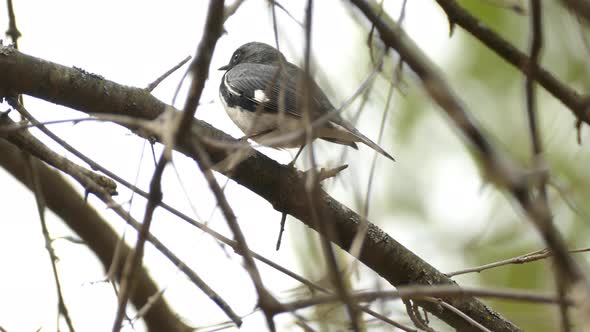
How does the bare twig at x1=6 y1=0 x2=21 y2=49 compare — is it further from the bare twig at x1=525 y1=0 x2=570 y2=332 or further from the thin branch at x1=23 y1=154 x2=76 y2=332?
the bare twig at x1=525 y1=0 x2=570 y2=332

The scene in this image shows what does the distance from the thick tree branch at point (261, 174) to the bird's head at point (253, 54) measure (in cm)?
233

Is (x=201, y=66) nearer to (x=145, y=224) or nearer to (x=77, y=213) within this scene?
(x=145, y=224)

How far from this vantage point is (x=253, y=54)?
5102mm

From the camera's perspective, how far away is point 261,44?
519 cm

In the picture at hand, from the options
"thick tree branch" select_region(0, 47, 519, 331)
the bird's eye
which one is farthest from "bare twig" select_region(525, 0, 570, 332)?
the bird's eye

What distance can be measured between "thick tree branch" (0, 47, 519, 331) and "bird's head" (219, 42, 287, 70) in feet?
7.65

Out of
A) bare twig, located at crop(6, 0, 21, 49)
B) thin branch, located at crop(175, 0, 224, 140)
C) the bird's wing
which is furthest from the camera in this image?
the bird's wing

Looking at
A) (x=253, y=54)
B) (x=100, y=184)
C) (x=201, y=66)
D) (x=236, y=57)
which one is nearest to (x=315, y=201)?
(x=201, y=66)

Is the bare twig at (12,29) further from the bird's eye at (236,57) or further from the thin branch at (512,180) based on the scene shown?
the bird's eye at (236,57)

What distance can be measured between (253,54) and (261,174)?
2.57 meters

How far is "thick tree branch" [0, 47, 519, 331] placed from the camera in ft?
7.99

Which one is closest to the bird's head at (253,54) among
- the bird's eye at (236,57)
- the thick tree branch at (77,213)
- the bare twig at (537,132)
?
the bird's eye at (236,57)

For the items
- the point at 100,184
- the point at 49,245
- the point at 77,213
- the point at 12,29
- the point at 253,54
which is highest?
the point at 253,54

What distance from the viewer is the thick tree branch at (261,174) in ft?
7.99
